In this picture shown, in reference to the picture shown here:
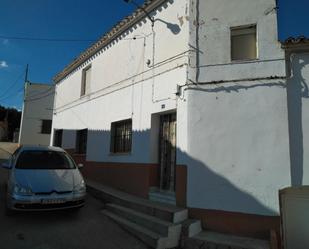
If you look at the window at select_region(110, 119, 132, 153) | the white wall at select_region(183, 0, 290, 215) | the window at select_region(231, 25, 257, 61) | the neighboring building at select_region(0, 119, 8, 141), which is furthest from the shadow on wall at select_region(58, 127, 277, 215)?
the neighboring building at select_region(0, 119, 8, 141)

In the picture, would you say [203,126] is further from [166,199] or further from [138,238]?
[138,238]

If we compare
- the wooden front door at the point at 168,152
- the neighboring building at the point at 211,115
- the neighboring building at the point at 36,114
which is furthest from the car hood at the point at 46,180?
the neighboring building at the point at 36,114

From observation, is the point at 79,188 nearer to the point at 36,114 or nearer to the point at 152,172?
the point at 152,172

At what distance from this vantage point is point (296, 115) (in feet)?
20.8

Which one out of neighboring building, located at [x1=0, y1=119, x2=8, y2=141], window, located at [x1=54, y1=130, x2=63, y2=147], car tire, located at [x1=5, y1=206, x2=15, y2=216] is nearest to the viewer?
car tire, located at [x1=5, y1=206, x2=15, y2=216]

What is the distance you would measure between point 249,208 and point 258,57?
11.2 feet

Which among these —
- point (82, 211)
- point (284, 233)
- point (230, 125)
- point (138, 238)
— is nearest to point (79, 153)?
point (82, 211)

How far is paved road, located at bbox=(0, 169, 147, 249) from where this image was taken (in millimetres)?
5590

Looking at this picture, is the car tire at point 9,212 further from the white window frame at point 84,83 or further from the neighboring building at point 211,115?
the white window frame at point 84,83

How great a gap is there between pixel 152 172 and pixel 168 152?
738 mm

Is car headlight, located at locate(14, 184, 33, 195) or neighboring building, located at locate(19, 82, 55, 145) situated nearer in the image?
car headlight, located at locate(14, 184, 33, 195)

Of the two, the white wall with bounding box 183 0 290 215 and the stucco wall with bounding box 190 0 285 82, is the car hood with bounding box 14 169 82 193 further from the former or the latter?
the stucco wall with bounding box 190 0 285 82

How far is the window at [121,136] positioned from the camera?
9.53m

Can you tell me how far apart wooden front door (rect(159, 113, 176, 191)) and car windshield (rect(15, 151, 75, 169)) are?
2.53 meters
